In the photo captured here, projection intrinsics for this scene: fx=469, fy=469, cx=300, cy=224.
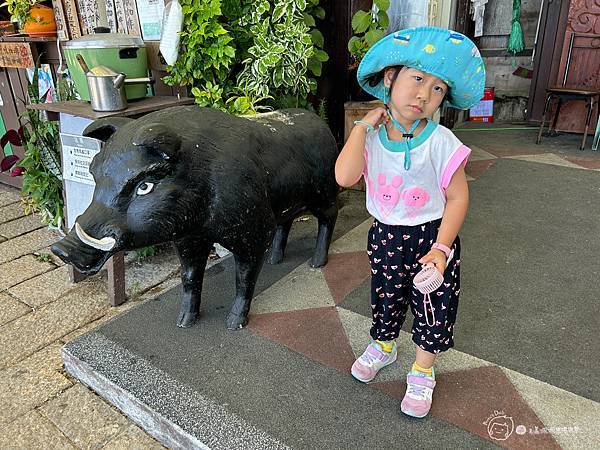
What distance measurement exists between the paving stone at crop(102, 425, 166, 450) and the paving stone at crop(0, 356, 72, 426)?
0.45 metres

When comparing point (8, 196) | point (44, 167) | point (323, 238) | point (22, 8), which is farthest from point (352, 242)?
point (8, 196)

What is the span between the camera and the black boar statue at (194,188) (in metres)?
1.69

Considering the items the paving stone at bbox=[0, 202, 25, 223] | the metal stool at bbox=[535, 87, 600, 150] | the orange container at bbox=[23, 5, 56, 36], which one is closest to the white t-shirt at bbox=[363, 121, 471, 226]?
the orange container at bbox=[23, 5, 56, 36]

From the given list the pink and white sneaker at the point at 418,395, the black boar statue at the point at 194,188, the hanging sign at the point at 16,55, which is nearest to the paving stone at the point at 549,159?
the black boar statue at the point at 194,188

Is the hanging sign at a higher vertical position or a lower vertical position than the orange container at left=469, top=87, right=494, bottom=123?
higher

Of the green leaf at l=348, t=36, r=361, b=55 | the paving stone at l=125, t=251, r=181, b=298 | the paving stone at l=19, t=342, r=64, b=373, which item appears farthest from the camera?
the green leaf at l=348, t=36, r=361, b=55

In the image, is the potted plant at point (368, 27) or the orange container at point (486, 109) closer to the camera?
the potted plant at point (368, 27)

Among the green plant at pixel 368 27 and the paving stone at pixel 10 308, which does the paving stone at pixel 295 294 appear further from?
the green plant at pixel 368 27

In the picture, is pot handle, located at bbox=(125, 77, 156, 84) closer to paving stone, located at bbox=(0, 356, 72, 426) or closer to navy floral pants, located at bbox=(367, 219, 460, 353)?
paving stone, located at bbox=(0, 356, 72, 426)

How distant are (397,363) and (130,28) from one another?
109 inches

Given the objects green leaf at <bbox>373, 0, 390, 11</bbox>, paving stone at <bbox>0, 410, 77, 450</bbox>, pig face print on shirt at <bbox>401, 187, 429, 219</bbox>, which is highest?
green leaf at <bbox>373, 0, 390, 11</bbox>

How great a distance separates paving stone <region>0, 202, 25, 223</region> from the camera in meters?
4.16

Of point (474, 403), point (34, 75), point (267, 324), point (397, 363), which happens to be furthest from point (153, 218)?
point (34, 75)

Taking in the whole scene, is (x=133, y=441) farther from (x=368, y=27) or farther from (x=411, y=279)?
(x=368, y=27)
